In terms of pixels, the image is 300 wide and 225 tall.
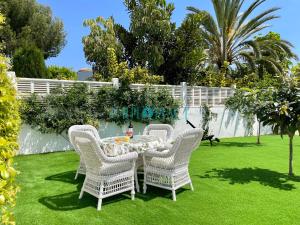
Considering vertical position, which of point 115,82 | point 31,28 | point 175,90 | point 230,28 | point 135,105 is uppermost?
point 31,28

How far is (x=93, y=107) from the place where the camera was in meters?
8.80

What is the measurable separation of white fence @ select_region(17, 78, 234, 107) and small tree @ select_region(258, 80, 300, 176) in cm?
518

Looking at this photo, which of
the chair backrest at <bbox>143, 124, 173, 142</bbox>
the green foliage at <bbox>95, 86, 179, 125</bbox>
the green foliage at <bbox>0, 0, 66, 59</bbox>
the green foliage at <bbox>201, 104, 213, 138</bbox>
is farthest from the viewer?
the green foliage at <bbox>0, 0, 66, 59</bbox>

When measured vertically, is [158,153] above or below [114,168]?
above

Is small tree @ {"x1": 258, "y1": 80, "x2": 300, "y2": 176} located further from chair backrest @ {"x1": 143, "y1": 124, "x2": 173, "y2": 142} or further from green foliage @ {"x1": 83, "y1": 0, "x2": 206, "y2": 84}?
green foliage @ {"x1": 83, "y1": 0, "x2": 206, "y2": 84}

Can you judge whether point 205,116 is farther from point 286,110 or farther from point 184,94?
point 286,110

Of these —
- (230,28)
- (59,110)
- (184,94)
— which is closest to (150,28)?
(184,94)

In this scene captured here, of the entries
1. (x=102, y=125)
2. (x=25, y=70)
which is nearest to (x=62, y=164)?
(x=102, y=125)

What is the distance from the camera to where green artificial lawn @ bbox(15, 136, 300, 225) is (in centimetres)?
356

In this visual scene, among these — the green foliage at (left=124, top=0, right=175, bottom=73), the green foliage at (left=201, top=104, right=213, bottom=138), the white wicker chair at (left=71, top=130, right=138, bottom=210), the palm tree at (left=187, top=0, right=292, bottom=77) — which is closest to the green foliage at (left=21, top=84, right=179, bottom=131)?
the green foliage at (left=201, top=104, right=213, bottom=138)

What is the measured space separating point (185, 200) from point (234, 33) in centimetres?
1275

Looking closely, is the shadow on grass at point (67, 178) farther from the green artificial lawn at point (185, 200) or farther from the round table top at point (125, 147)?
the round table top at point (125, 147)

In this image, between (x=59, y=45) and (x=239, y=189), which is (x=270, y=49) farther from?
(x=59, y=45)

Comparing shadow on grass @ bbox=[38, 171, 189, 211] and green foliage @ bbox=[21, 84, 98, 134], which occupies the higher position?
green foliage @ bbox=[21, 84, 98, 134]
